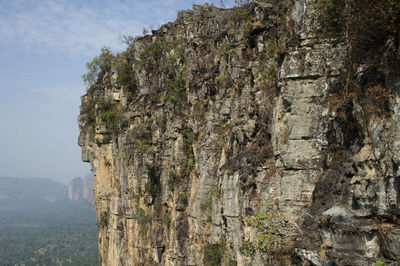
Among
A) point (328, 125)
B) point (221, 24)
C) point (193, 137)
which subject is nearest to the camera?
point (328, 125)

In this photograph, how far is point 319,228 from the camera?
7.95 meters

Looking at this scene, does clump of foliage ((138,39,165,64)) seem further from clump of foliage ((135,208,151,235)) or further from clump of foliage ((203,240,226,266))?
clump of foliage ((203,240,226,266))

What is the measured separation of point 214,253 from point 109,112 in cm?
1412

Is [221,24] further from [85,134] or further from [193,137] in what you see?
[85,134]

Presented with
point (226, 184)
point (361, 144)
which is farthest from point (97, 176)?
point (361, 144)

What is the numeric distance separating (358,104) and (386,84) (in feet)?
3.02

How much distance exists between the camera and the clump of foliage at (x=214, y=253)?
1327cm

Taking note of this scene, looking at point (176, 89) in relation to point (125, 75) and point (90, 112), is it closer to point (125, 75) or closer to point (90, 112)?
point (125, 75)

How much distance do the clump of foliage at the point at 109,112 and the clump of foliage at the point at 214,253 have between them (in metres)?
12.5

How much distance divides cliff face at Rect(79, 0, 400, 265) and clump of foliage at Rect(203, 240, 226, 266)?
0.07 metres

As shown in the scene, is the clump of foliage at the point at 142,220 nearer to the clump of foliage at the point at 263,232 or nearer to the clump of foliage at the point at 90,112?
the clump of foliage at the point at 90,112

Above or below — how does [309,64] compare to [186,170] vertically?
above

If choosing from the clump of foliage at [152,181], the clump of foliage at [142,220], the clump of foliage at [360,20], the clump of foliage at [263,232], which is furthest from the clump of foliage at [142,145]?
the clump of foliage at [360,20]

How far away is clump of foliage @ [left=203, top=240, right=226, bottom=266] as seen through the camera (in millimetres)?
13266
